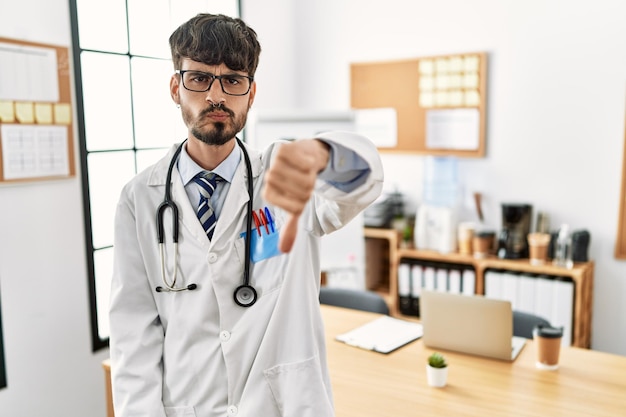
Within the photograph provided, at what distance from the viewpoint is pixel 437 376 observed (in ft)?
6.30

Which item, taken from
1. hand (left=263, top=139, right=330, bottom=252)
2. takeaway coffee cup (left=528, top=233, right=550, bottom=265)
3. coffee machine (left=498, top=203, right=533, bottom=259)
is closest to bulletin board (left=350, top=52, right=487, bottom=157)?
coffee machine (left=498, top=203, right=533, bottom=259)

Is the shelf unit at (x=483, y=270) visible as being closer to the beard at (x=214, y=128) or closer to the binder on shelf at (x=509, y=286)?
the binder on shelf at (x=509, y=286)

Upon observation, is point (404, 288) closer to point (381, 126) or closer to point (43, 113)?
point (381, 126)

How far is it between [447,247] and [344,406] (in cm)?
232

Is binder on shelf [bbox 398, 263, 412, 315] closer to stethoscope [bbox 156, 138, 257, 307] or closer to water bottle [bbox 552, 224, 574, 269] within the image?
water bottle [bbox 552, 224, 574, 269]

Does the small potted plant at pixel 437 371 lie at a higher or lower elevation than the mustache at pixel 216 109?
lower

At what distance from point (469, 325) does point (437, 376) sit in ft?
1.02

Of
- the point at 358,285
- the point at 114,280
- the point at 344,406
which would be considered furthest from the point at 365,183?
the point at 358,285

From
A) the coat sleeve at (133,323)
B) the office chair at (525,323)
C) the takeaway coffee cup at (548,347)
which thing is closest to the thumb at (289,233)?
the coat sleeve at (133,323)

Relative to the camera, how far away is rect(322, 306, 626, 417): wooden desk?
1775 millimetres

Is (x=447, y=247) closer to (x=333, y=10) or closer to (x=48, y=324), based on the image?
(x=333, y=10)

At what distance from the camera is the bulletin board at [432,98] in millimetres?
3975

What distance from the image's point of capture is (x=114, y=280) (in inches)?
58.4

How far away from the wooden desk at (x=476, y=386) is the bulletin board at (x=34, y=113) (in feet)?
5.32
